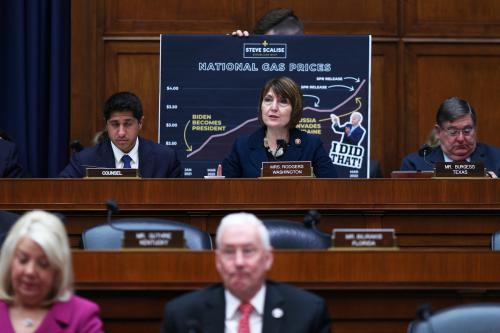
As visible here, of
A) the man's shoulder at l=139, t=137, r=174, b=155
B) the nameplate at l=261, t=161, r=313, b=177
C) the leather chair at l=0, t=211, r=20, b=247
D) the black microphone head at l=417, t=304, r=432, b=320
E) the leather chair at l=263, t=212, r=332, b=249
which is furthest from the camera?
the man's shoulder at l=139, t=137, r=174, b=155

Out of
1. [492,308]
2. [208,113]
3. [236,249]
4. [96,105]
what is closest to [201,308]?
[236,249]

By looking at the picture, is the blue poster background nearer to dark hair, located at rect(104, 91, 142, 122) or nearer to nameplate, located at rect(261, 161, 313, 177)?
dark hair, located at rect(104, 91, 142, 122)

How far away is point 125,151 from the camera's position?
664cm

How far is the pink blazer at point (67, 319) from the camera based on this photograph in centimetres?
394

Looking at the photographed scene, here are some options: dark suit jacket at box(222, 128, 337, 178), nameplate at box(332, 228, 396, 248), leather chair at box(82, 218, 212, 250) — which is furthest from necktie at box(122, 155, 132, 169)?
nameplate at box(332, 228, 396, 248)

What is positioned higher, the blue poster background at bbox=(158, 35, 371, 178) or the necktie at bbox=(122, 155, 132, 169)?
the blue poster background at bbox=(158, 35, 371, 178)

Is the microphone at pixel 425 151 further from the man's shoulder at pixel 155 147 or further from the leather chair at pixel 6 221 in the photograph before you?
the leather chair at pixel 6 221

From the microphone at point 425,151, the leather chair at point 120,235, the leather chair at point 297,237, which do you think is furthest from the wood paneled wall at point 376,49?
the leather chair at point 297,237

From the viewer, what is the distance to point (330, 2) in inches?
338

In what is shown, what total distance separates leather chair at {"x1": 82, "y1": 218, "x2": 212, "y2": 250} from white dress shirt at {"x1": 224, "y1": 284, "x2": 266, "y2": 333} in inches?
35.3

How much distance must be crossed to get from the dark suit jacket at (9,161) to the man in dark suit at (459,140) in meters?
2.32

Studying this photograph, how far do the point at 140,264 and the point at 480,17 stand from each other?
4929mm

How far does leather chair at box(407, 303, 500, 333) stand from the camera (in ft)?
12.6

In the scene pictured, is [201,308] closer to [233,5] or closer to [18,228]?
[18,228]
